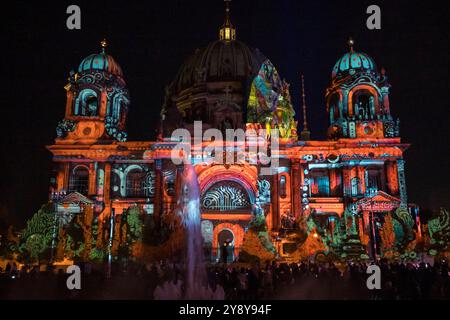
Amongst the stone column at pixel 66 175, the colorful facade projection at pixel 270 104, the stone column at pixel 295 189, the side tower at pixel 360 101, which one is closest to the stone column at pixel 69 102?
the stone column at pixel 66 175

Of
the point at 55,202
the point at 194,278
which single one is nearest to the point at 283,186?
the point at 55,202

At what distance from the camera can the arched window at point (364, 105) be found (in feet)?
182

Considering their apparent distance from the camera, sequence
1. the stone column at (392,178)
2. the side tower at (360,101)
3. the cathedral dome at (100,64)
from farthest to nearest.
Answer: the cathedral dome at (100,64) → the side tower at (360,101) → the stone column at (392,178)

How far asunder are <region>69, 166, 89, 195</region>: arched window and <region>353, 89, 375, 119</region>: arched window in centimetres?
3279

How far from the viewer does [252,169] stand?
50844mm

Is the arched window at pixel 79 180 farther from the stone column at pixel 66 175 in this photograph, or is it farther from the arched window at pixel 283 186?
the arched window at pixel 283 186

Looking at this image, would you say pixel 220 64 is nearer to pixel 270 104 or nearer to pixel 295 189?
pixel 270 104

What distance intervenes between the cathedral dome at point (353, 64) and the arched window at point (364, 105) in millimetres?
2770

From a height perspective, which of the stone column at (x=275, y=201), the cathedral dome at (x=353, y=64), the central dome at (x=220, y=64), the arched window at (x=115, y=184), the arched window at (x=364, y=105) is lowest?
the stone column at (x=275, y=201)

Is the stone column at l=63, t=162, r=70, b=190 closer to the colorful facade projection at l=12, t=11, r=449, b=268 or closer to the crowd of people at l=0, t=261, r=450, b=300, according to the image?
the colorful facade projection at l=12, t=11, r=449, b=268

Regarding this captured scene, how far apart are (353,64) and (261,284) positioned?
45.3m

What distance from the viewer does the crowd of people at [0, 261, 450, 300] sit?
17.5 m
